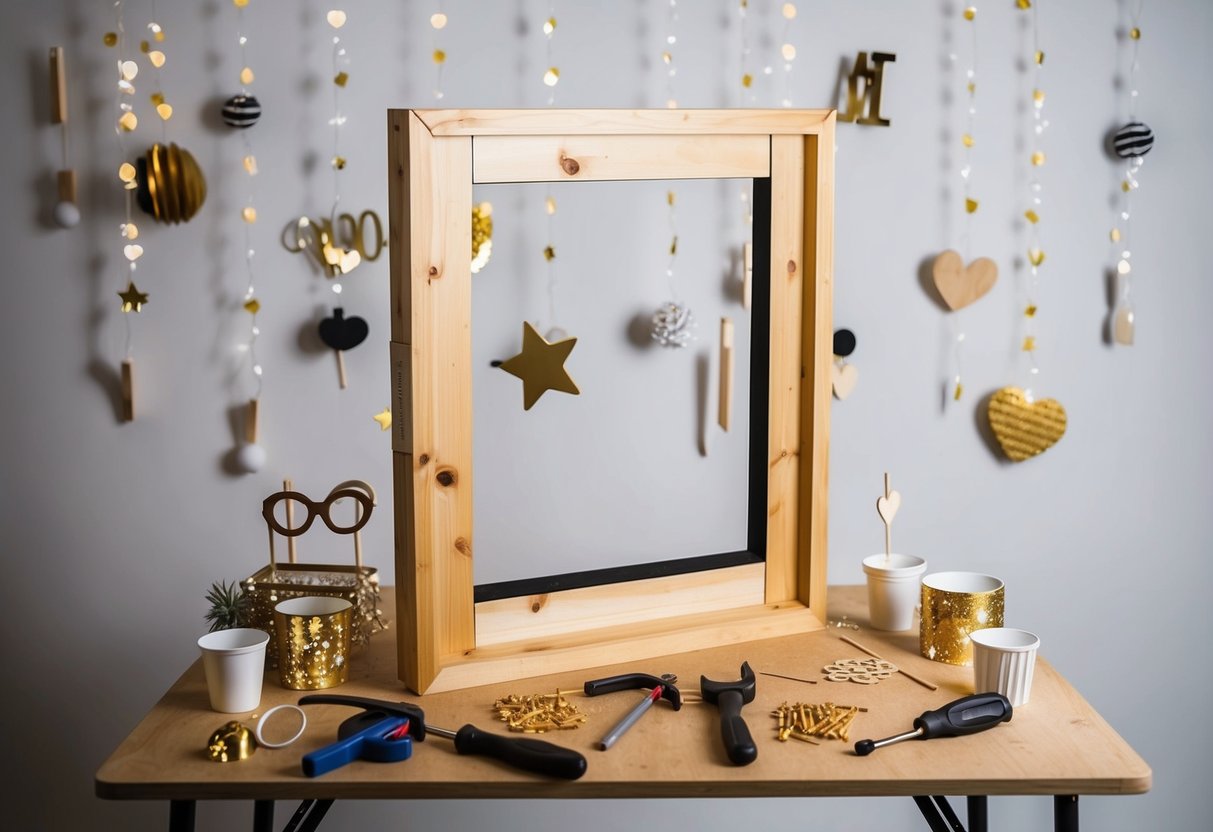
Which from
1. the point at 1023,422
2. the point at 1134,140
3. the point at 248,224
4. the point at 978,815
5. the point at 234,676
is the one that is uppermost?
the point at 1134,140

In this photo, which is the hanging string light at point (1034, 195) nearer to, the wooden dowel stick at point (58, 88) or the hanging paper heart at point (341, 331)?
the hanging paper heart at point (341, 331)

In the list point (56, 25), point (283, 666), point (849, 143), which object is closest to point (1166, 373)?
point (849, 143)

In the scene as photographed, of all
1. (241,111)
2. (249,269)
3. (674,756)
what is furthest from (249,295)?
(674,756)

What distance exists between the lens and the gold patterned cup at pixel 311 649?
1.23 m

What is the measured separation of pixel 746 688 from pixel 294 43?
4.00 ft

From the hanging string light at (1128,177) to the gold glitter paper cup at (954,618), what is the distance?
808mm

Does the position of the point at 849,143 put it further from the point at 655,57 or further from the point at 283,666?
the point at 283,666

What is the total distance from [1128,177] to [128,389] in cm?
171

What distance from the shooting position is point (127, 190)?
68.5 inches

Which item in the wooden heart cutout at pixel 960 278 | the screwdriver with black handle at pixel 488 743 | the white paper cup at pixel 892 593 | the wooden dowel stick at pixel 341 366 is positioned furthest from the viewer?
the wooden heart cutout at pixel 960 278

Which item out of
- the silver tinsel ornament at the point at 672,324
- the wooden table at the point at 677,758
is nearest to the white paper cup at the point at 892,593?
the wooden table at the point at 677,758

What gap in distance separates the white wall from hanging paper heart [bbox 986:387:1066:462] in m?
0.04

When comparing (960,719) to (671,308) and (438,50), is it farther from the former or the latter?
(438,50)

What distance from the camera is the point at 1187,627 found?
2.05 m
